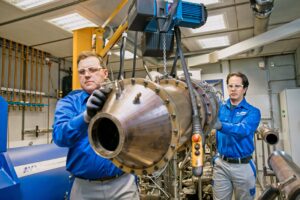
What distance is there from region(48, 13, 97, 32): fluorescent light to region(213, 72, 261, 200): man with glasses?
221 cm

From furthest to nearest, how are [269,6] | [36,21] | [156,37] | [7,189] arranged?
[36,21] < [269,6] < [7,189] < [156,37]

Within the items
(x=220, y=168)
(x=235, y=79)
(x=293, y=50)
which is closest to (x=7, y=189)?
(x=220, y=168)

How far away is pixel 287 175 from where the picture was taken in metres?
0.88

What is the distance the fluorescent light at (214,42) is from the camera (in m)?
4.28

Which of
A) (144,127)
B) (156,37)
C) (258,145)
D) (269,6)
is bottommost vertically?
(258,145)

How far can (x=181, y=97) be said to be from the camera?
75 cm

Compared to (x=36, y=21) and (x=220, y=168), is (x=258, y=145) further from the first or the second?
(x=36, y=21)

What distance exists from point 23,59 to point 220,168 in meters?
3.94

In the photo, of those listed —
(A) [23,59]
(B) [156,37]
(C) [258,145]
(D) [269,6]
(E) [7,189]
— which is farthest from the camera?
(C) [258,145]

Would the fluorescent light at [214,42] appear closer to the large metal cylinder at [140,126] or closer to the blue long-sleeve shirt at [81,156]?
the blue long-sleeve shirt at [81,156]

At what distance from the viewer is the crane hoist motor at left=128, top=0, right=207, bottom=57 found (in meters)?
0.76

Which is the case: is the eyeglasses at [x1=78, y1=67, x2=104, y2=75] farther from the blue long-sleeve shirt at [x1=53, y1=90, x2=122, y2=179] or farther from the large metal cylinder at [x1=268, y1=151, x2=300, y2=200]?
the large metal cylinder at [x1=268, y1=151, x2=300, y2=200]

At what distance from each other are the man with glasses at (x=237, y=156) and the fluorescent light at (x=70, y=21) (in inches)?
87.0

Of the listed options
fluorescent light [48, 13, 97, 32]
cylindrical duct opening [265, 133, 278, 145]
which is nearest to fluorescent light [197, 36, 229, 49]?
fluorescent light [48, 13, 97, 32]
